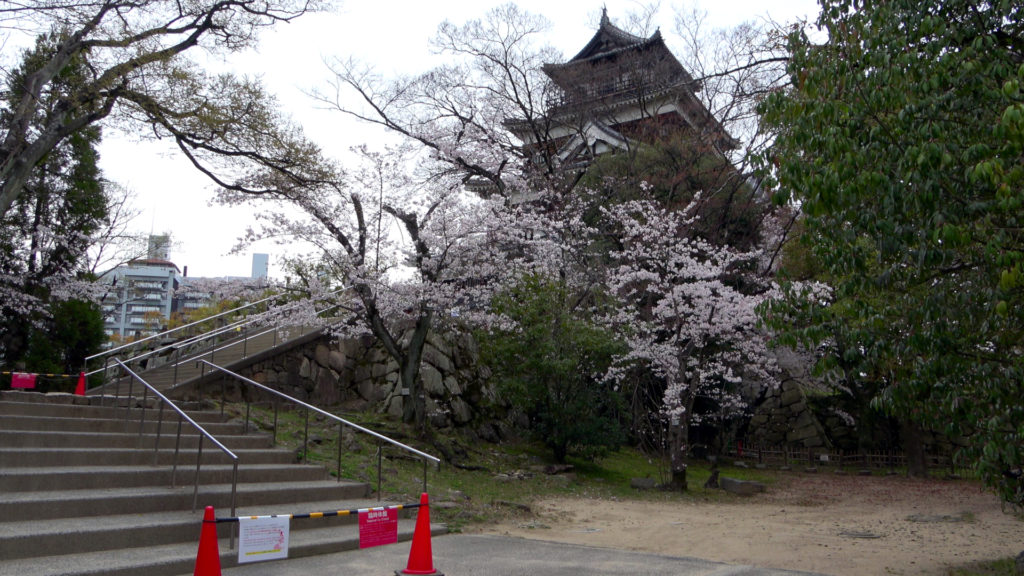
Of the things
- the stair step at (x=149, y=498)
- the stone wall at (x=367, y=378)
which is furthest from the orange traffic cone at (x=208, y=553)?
the stone wall at (x=367, y=378)

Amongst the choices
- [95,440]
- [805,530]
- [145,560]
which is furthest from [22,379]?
[805,530]

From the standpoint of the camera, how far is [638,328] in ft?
52.9

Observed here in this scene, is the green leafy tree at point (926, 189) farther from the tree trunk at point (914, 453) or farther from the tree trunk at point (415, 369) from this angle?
the tree trunk at point (914, 453)

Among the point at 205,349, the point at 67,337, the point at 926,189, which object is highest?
A: the point at 926,189

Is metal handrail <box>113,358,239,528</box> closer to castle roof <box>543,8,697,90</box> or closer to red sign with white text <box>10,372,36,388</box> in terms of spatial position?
red sign with white text <box>10,372,36,388</box>

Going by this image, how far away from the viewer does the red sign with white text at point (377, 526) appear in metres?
6.42

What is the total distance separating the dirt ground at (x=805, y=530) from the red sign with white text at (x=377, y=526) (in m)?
2.61

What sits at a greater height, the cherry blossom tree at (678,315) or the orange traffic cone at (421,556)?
the cherry blossom tree at (678,315)

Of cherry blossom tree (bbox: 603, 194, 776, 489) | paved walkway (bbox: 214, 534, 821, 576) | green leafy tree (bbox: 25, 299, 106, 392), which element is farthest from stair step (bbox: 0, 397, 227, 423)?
cherry blossom tree (bbox: 603, 194, 776, 489)

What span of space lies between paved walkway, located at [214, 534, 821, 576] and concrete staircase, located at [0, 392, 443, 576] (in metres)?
0.33

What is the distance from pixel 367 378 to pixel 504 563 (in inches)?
438

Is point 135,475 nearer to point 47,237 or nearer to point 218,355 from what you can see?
point 218,355

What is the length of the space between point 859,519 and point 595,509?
4.58 metres

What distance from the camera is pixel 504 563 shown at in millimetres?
7000
